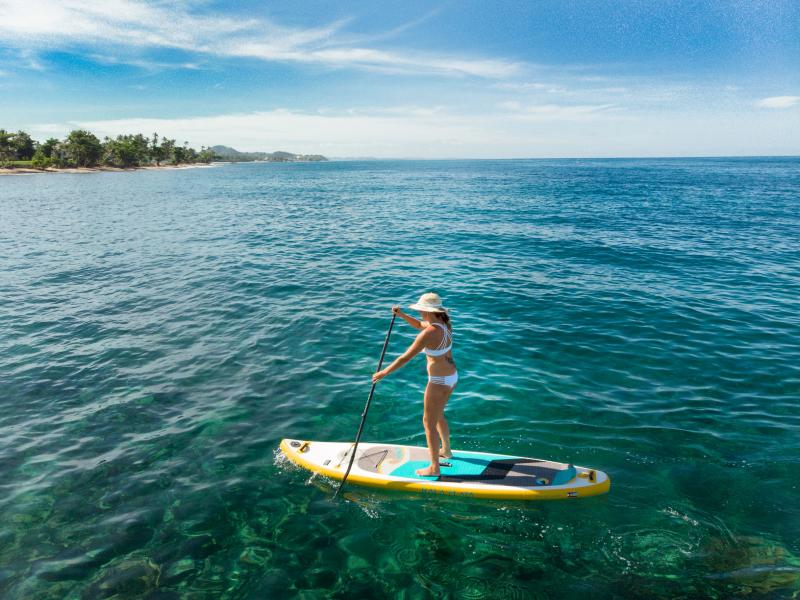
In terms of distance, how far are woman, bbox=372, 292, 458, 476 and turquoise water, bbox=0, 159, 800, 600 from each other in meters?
1.26

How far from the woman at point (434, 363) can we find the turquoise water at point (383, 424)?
4.13ft

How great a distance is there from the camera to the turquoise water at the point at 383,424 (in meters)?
6.51

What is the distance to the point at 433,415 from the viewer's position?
25.8ft

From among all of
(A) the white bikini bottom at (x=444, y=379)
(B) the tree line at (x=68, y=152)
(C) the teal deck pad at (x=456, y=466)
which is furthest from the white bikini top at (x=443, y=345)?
(B) the tree line at (x=68, y=152)

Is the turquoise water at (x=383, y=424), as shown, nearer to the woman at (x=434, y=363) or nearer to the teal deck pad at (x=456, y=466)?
the teal deck pad at (x=456, y=466)

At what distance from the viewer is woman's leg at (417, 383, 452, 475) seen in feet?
25.1

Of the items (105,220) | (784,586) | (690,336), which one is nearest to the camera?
(784,586)

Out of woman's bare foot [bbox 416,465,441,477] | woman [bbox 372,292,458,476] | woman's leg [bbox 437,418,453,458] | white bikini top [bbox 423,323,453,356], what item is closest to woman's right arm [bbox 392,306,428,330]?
woman [bbox 372,292,458,476]

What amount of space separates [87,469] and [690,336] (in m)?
16.6

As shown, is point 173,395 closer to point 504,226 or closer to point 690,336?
point 690,336

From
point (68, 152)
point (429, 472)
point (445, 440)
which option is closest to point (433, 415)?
point (445, 440)

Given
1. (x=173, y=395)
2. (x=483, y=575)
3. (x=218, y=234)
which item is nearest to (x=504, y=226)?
(x=218, y=234)

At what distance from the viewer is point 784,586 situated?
608 centimetres

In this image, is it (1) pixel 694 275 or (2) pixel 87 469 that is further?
(1) pixel 694 275
